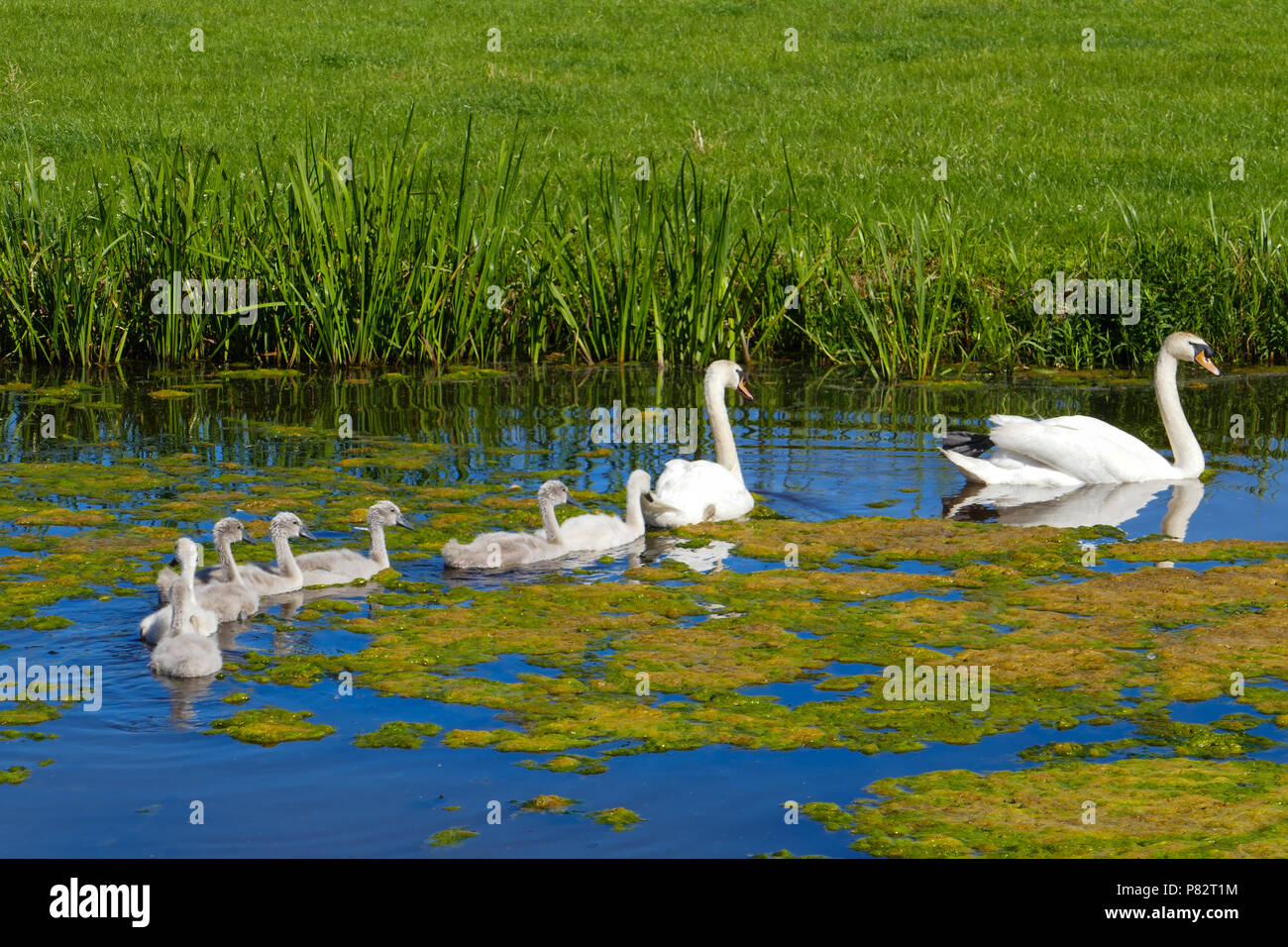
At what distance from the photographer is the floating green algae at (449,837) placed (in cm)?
556

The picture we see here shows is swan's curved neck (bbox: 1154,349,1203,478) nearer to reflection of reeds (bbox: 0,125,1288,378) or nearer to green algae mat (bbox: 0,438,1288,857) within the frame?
green algae mat (bbox: 0,438,1288,857)

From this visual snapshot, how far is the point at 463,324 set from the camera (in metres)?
14.9

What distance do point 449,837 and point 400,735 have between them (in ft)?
3.35

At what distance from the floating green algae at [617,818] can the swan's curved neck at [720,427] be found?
195 inches

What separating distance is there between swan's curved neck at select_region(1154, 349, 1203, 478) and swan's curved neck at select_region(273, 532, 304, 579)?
6.60 meters

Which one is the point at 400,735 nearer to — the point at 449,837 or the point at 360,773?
the point at 360,773

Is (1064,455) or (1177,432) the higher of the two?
(1177,432)

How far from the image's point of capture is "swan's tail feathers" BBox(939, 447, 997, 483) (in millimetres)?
11695

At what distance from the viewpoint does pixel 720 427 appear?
36.5ft

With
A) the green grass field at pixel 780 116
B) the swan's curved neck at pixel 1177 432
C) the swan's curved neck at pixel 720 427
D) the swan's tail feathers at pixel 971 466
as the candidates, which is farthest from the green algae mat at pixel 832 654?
the green grass field at pixel 780 116

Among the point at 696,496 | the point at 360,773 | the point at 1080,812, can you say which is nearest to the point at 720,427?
the point at 696,496

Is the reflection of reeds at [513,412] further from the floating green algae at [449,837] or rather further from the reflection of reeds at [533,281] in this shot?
the floating green algae at [449,837]

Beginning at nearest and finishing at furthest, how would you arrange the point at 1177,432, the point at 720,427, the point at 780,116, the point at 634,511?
the point at 634,511 < the point at 720,427 < the point at 1177,432 < the point at 780,116
